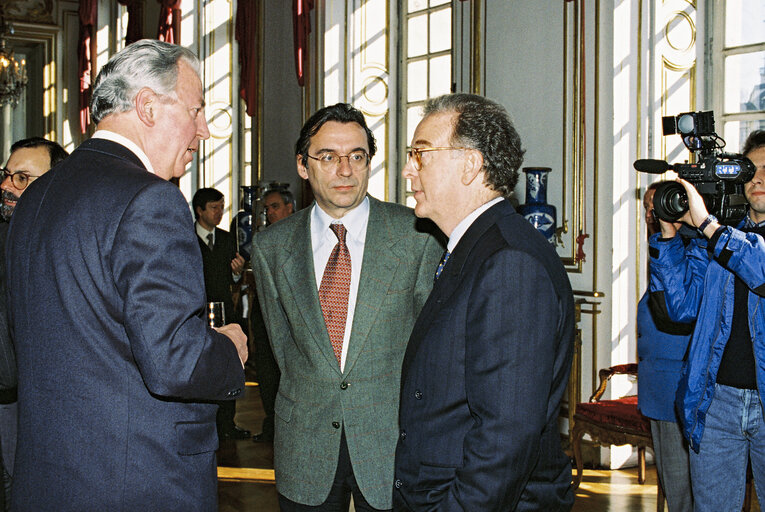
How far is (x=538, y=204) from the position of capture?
4.54 metres

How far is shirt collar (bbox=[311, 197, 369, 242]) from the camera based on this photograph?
2.15 meters

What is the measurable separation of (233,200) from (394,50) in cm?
367

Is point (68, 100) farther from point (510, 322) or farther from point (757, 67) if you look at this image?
point (510, 322)

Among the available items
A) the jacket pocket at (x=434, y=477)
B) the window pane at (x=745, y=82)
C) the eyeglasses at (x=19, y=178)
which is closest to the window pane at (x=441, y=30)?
the window pane at (x=745, y=82)

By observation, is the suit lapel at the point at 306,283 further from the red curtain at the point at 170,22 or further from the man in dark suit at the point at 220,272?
the red curtain at the point at 170,22

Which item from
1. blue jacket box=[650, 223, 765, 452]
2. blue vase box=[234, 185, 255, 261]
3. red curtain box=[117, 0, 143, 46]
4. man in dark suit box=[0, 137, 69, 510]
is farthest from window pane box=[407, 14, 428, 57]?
red curtain box=[117, 0, 143, 46]

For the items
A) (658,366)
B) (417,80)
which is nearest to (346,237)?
(658,366)

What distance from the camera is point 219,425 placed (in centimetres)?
525

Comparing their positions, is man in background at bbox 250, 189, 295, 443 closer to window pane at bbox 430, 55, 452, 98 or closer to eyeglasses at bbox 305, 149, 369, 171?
window pane at bbox 430, 55, 452, 98

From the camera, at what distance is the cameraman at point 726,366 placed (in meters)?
2.33

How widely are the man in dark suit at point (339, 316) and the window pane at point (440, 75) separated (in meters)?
3.79

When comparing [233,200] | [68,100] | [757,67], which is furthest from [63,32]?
[757,67]

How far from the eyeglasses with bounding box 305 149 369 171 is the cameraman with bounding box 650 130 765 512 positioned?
3.57 feet

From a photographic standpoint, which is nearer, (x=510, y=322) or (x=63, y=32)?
(x=510, y=322)
